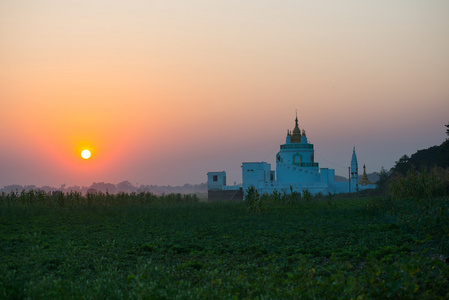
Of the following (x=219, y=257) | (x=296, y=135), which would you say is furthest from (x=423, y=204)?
(x=296, y=135)

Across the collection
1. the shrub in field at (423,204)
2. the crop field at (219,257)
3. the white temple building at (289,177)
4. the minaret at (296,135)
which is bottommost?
the crop field at (219,257)

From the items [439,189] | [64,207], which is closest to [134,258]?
[64,207]

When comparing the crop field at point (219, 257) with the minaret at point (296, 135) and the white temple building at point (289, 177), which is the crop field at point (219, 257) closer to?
the white temple building at point (289, 177)

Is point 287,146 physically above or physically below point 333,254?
above

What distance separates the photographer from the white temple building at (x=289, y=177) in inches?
2576

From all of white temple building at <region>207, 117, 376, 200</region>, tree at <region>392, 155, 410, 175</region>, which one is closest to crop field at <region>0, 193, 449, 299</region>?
white temple building at <region>207, 117, 376, 200</region>

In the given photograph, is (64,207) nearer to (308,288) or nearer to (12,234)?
(12,234)

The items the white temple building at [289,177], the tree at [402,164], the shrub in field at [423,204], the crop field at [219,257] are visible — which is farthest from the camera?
the tree at [402,164]

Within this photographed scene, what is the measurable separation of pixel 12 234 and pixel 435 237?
1754 cm

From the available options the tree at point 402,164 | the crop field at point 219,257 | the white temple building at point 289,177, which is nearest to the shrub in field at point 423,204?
the crop field at point 219,257

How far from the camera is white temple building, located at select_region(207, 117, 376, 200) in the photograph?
65438mm

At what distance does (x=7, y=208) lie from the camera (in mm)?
28969

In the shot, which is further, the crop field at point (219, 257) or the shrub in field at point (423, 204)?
the shrub in field at point (423, 204)

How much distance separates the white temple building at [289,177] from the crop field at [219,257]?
1436 inches
